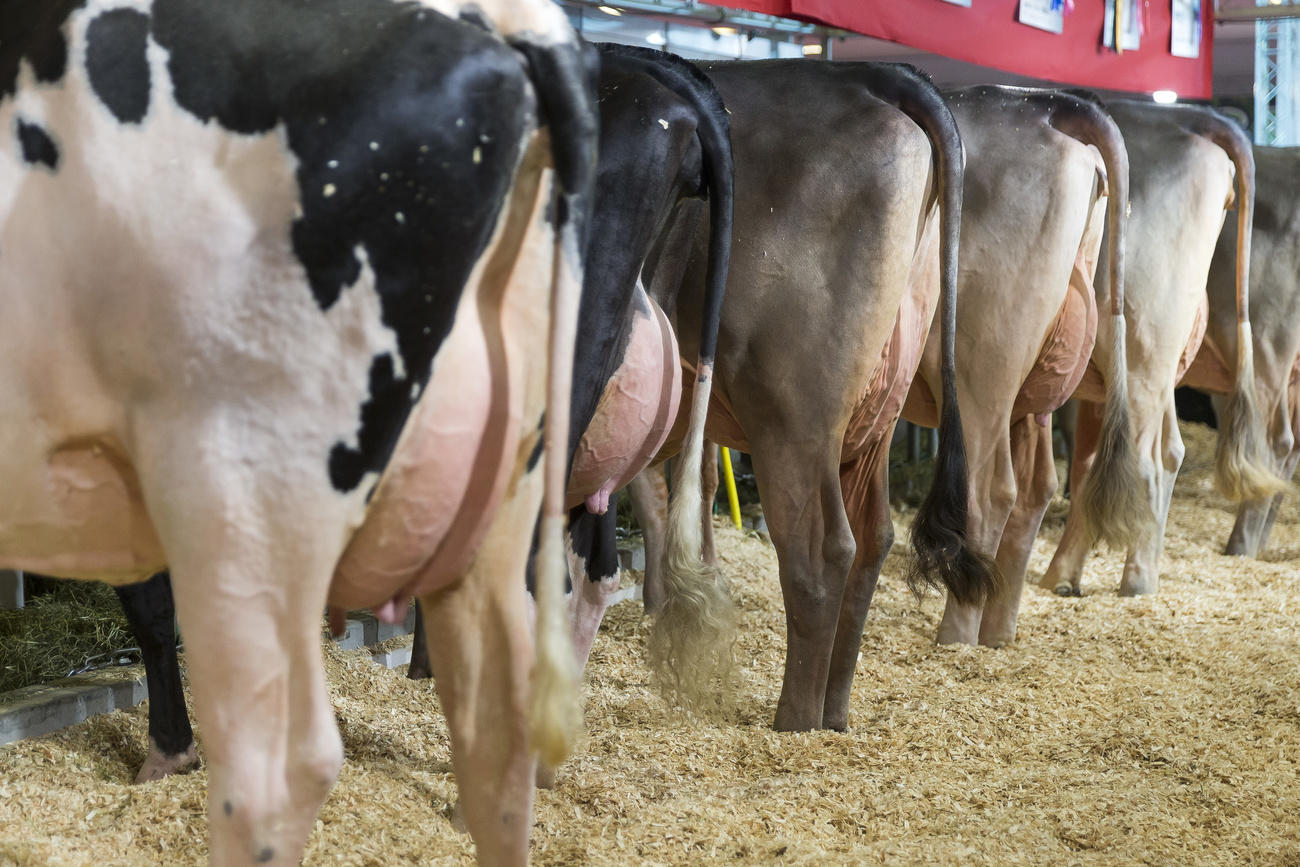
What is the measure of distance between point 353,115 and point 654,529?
3393 mm

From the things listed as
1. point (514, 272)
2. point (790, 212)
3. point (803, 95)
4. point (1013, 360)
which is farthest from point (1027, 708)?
point (514, 272)

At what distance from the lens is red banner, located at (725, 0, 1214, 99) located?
517cm

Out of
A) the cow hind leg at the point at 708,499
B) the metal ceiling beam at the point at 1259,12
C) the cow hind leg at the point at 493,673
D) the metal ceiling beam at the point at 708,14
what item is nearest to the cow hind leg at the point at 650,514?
the cow hind leg at the point at 708,499

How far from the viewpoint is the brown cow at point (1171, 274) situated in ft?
16.6

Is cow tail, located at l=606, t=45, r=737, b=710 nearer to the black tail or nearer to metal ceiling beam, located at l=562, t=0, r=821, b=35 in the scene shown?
the black tail

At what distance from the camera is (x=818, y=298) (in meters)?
3.14

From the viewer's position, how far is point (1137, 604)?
4973mm

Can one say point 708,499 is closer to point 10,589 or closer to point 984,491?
point 984,491

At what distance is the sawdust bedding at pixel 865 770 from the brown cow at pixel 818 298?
0.26 m

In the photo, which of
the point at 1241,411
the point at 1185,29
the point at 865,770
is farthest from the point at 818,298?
the point at 1185,29

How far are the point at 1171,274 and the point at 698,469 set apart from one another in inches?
122

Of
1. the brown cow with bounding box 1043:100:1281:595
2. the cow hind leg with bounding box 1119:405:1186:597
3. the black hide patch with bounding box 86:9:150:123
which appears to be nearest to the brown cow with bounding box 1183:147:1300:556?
the brown cow with bounding box 1043:100:1281:595

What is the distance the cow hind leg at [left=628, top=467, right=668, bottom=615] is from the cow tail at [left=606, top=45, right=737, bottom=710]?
5.66 feet

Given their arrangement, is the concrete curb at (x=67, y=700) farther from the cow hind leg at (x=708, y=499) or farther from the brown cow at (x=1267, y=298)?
the brown cow at (x=1267, y=298)
